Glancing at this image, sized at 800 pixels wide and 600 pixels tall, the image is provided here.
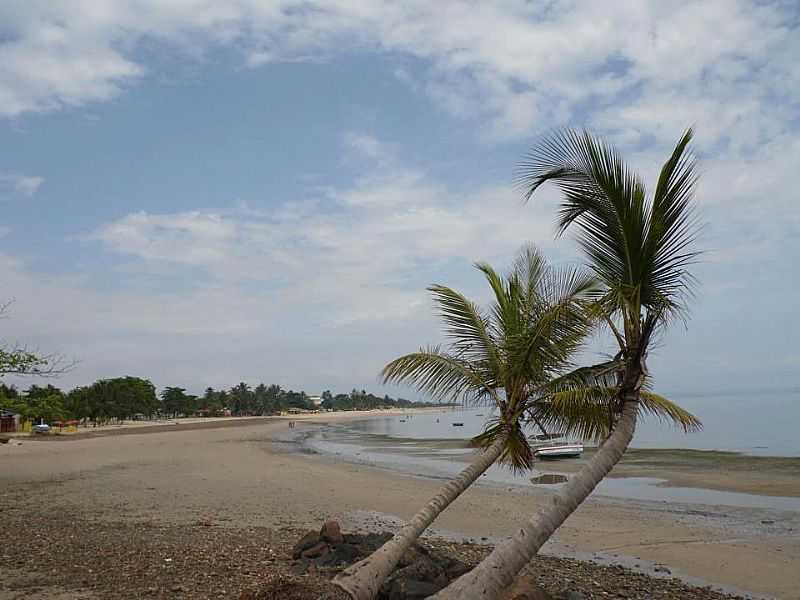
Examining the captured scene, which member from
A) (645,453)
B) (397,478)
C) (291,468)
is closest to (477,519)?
(397,478)

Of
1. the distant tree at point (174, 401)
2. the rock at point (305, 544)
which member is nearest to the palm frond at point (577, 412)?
the rock at point (305, 544)

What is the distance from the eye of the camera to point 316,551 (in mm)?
9578

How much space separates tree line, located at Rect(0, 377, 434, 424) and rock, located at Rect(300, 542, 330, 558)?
168 feet

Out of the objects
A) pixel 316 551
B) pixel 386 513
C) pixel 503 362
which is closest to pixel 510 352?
pixel 503 362

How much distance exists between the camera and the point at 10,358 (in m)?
16.3

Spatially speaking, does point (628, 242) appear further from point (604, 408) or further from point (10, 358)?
point (10, 358)

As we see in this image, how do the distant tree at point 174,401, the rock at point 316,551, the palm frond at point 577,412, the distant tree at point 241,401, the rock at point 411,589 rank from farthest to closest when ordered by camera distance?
the distant tree at point 241,401
the distant tree at point 174,401
the rock at point 316,551
the palm frond at point 577,412
the rock at point 411,589

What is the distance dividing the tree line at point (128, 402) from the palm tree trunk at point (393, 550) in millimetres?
53668

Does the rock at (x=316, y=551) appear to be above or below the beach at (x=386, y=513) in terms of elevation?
above

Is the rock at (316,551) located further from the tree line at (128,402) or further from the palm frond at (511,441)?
the tree line at (128,402)

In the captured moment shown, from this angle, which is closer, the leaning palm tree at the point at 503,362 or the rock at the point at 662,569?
the leaning palm tree at the point at 503,362

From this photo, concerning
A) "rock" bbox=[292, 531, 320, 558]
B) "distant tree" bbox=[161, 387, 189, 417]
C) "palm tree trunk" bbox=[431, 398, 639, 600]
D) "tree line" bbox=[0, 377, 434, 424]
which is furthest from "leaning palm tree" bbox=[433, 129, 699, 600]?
"distant tree" bbox=[161, 387, 189, 417]

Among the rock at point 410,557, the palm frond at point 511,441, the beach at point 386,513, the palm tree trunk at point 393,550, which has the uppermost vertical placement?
the palm frond at point 511,441

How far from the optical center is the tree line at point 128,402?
7419 cm
